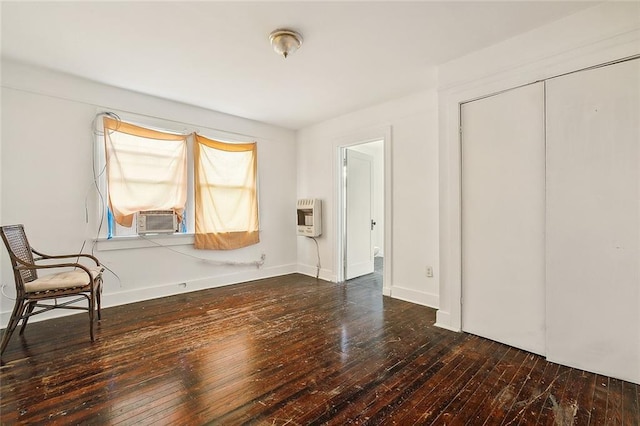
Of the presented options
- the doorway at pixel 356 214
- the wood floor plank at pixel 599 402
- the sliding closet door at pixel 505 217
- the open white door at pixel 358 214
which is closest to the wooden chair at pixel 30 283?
the doorway at pixel 356 214

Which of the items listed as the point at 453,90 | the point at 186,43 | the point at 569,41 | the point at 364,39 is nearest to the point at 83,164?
the point at 186,43

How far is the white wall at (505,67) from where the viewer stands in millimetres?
1970

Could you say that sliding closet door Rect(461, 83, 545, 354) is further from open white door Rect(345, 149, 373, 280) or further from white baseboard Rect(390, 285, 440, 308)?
open white door Rect(345, 149, 373, 280)

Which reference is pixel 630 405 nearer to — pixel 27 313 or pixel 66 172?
pixel 27 313

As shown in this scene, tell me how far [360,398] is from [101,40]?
341 centimetres

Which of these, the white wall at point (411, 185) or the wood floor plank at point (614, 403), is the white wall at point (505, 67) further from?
the wood floor plank at point (614, 403)

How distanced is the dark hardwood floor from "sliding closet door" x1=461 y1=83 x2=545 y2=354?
0.79 feet

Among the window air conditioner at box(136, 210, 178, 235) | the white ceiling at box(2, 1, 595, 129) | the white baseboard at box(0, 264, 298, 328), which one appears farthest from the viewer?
the window air conditioner at box(136, 210, 178, 235)

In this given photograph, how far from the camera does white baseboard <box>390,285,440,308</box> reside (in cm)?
335

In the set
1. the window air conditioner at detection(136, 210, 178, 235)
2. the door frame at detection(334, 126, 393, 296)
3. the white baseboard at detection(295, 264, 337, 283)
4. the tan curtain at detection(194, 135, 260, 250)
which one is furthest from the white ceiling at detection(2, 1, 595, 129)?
the white baseboard at detection(295, 264, 337, 283)

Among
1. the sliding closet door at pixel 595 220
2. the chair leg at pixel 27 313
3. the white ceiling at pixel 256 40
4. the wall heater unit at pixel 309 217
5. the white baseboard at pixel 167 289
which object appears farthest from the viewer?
the wall heater unit at pixel 309 217

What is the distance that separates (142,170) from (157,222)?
0.68m

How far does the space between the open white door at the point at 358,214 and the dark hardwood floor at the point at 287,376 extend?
173cm

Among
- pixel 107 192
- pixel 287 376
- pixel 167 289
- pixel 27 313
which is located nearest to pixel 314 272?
pixel 167 289
